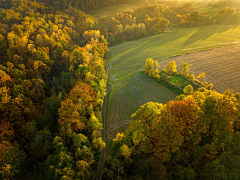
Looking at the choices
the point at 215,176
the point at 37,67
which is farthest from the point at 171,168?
the point at 37,67

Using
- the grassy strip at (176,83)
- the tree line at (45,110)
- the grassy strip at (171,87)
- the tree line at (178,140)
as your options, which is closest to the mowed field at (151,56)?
the grassy strip at (171,87)

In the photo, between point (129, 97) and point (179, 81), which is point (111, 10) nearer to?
point (179, 81)

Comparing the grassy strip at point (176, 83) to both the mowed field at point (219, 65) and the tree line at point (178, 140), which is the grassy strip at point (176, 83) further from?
the tree line at point (178, 140)

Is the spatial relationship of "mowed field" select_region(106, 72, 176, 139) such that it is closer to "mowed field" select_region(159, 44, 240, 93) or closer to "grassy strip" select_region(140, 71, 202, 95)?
"grassy strip" select_region(140, 71, 202, 95)

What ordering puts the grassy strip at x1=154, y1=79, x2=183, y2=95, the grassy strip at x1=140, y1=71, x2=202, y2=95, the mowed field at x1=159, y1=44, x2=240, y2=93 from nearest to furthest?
the grassy strip at x1=154, y1=79, x2=183, y2=95
the grassy strip at x1=140, y1=71, x2=202, y2=95
the mowed field at x1=159, y1=44, x2=240, y2=93

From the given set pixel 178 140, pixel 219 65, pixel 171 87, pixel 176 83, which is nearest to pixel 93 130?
pixel 178 140

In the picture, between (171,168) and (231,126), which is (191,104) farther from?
(171,168)

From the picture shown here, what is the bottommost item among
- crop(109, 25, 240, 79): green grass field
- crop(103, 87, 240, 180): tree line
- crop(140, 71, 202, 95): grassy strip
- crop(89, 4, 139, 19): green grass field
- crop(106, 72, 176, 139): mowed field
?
crop(106, 72, 176, 139): mowed field

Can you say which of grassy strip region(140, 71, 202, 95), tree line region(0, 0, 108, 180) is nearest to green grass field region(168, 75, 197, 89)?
grassy strip region(140, 71, 202, 95)
